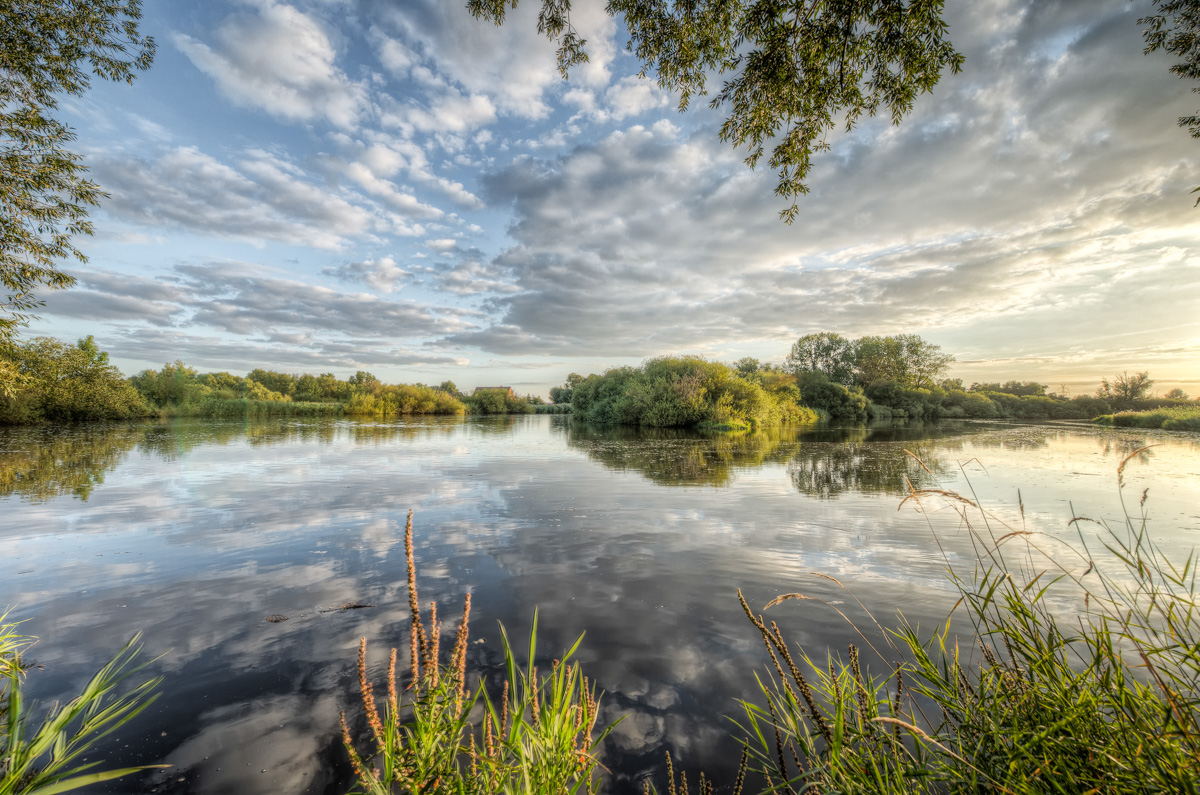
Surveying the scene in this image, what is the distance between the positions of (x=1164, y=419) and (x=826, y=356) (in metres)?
39.2

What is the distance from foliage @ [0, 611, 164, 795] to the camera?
1.45 m

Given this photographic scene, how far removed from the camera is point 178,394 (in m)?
43.8

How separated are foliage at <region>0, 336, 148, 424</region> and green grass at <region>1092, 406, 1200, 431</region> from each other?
68.4m

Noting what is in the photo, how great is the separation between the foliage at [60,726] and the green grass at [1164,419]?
46.4 meters

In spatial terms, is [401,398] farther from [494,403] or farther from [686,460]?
[686,460]

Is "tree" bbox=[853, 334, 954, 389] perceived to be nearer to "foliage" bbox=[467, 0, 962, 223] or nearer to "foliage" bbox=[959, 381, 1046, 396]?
"foliage" bbox=[959, 381, 1046, 396]

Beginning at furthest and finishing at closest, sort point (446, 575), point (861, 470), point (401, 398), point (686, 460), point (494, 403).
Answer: point (494, 403) → point (401, 398) → point (686, 460) → point (861, 470) → point (446, 575)

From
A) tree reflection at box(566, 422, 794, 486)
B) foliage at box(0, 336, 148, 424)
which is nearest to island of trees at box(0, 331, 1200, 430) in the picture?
foliage at box(0, 336, 148, 424)

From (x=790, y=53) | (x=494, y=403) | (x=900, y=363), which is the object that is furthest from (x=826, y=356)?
(x=790, y=53)

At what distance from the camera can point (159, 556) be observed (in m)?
5.46

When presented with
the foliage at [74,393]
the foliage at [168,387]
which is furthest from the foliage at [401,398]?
the foliage at [74,393]

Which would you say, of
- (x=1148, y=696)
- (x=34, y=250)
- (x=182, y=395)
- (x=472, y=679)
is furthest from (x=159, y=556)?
(x=182, y=395)

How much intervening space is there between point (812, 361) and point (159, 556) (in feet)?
246

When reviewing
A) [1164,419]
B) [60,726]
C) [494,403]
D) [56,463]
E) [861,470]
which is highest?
[494,403]
